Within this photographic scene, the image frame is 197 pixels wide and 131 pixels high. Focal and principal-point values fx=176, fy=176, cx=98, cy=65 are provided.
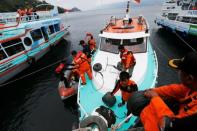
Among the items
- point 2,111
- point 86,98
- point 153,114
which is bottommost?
point 2,111

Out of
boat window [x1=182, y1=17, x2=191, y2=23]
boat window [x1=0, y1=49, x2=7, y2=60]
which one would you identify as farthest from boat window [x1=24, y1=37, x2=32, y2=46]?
boat window [x1=182, y1=17, x2=191, y2=23]

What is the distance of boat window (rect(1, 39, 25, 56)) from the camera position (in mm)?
14129

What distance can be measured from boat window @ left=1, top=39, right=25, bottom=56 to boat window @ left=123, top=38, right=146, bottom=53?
9967mm

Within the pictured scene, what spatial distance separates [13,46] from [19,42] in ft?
2.56

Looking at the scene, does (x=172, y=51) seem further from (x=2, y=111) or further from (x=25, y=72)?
(x=2, y=111)

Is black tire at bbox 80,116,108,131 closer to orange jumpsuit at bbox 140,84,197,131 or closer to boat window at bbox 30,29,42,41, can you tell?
orange jumpsuit at bbox 140,84,197,131

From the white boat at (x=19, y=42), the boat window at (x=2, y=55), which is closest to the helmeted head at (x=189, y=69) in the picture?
the white boat at (x=19, y=42)

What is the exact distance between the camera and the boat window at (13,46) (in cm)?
1413

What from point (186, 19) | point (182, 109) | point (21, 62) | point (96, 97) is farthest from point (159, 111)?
point (186, 19)

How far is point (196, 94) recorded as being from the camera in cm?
180

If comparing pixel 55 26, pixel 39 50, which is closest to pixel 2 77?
pixel 39 50

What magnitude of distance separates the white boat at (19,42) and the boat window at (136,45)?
9.35 meters

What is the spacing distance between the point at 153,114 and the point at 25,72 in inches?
600

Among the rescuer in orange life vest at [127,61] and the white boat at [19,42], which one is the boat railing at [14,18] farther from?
the rescuer in orange life vest at [127,61]
